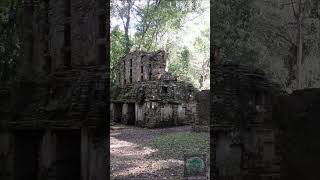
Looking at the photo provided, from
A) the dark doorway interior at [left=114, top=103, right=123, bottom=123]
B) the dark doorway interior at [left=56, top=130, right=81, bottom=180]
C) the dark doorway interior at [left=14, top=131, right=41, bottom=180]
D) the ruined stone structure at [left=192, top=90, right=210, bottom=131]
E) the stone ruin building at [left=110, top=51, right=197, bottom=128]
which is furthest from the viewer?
the dark doorway interior at [left=114, top=103, right=123, bottom=123]

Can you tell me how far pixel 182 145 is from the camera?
12867mm

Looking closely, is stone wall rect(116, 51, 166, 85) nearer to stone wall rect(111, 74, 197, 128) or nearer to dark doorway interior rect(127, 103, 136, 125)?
stone wall rect(111, 74, 197, 128)

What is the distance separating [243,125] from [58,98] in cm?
231

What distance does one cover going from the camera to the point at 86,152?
14.2 feet

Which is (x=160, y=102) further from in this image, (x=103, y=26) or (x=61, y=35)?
(x=103, y=26)

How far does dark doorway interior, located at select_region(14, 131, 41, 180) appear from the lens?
4648 mm

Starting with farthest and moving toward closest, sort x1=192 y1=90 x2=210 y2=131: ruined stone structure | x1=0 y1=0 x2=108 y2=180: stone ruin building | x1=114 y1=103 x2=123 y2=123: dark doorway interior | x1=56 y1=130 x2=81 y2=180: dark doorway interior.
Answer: x1=114 y1=103 x2=123 y2=123: dark doorway interior, x1=192 y1=90 x2=210 y2=131: ruined stone structure, x1=56 y1=130 x2=81 y2=180: dark doorway interior, x1=0 y1=0 x2=108 y2=180: stone ruin building

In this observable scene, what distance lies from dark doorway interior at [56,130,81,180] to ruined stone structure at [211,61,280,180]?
172 centimetres

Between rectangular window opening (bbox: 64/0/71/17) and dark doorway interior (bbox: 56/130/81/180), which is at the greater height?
rectangular window opening (bbox: 64/0/71/17)

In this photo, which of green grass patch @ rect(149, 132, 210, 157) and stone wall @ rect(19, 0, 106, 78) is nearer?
stone wall @ rect(19, 0, 106, 78)

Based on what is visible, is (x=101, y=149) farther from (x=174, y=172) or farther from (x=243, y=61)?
(x=174, y=172)

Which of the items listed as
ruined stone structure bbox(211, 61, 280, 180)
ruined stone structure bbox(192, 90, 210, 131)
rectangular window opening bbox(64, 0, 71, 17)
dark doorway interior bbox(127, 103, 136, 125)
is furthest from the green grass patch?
dark doorway interior bbox(127, 103, 136, 125)

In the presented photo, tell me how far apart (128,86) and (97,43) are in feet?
62.6

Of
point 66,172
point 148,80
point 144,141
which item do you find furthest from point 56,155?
point 148,80
